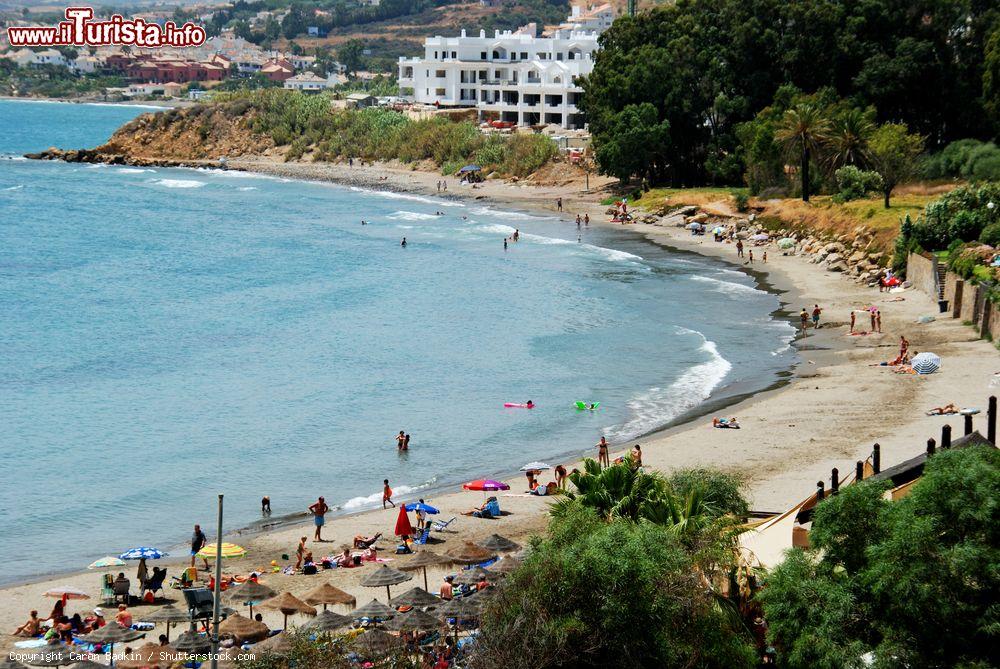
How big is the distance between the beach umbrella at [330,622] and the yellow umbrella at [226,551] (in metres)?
6.33

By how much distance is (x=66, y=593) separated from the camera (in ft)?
78.1

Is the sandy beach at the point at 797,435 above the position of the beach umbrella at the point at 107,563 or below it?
above

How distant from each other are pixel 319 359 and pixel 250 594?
2511cm

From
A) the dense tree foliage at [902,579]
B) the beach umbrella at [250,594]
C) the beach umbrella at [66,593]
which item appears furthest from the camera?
the beach umbrella at [66,593]

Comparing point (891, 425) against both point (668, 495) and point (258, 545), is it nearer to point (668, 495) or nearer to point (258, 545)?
point (668, 495)

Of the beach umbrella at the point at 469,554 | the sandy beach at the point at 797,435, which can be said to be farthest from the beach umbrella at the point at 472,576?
the sandy beach at the point at 797,435

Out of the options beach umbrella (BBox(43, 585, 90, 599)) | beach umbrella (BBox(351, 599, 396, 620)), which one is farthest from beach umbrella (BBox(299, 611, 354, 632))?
beach umbrella (BBox(43, 585, 90, 599))

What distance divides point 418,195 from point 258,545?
7423cm

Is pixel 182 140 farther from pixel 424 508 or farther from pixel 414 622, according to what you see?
pixel 414 622

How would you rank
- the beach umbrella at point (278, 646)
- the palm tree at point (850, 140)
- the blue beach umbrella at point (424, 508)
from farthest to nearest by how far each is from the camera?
the palm tree at point (850, 140)
the blue beach umbrella at point (424, 508)
the beach umbrella at point (278, 646)

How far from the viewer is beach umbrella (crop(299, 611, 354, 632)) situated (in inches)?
780

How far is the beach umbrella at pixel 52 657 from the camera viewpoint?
775 inches

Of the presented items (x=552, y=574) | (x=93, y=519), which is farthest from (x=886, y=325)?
(x=552, y=574)

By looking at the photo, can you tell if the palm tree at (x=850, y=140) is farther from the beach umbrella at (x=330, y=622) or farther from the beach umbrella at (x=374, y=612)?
the beach umbrella at (x=330, y=622)
